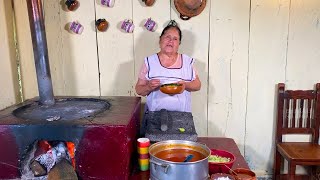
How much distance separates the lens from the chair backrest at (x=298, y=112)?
81.6 inches

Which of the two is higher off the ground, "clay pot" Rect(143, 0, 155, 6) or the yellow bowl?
"clay pot" Rect(143, 0, 155, 6)

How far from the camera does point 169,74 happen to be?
171 cm

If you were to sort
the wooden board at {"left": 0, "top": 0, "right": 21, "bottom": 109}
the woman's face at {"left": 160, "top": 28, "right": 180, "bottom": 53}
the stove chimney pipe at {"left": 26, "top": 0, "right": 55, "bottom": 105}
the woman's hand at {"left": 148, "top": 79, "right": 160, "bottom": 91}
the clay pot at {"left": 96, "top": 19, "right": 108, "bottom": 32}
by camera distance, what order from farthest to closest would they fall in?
the clay pot at {"left": 96, "top": 19, "right": 108, "bottom": 32}, the wooden board at {"left": 0, "top": 0, "right": 21, "bottom": 109}, the woman's face at {"left": 160, "top": 28, "right": 180, "bottom": 53}, the woman's hand at {"left": 148, "top": 79, "right": 160, "bottom": 91}, the stove chimney pipe at {"left": 26, "top": 0, "right": 55, "bottom": 105}

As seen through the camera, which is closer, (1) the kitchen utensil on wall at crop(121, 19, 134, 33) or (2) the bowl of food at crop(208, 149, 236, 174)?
(2) the bowl of food at crop(208, 149, 236, 174)

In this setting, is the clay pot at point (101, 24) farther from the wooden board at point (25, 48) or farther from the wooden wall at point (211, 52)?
the wooden board at point (25, 48)

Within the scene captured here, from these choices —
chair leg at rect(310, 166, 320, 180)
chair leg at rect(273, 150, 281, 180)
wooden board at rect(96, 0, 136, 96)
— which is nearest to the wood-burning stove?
wooden board at rect(96, 0, 136, 96)

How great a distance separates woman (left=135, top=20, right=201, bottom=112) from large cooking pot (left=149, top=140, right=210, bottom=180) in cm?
51

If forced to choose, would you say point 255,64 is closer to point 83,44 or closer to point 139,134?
point 139,134

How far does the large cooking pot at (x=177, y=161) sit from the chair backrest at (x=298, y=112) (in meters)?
1.16

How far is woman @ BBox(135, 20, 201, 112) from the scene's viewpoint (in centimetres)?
167

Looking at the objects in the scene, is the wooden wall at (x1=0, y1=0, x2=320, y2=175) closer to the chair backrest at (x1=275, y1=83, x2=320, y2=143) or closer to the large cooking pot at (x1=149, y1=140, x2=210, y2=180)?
the chair backrest at (x1=275, y1=83, x2=320, y2=143)

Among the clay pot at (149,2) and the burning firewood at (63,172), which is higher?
the clay pot at (149,2)

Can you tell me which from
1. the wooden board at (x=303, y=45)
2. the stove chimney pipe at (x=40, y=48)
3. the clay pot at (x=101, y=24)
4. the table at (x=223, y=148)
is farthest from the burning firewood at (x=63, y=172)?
the wooden board at (x=303, y=45)

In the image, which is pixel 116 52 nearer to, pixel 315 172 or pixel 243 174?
pixel 243 174
